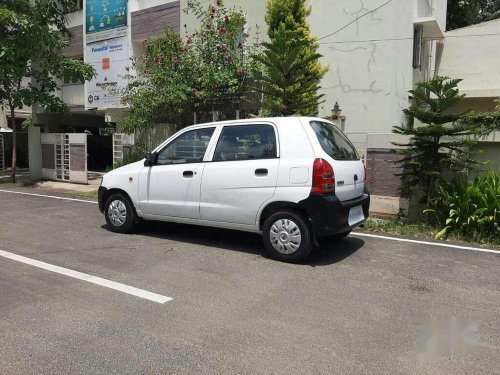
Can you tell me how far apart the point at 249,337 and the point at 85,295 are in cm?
191

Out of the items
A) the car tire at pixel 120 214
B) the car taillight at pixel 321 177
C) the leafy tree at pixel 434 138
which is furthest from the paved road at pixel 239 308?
the leafy tree at pixel 434 138

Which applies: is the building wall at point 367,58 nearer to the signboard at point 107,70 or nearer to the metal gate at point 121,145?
the metal gate at point 121,145

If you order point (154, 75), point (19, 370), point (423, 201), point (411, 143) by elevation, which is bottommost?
point (19, 370)

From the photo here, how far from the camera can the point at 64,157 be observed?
54.3ft

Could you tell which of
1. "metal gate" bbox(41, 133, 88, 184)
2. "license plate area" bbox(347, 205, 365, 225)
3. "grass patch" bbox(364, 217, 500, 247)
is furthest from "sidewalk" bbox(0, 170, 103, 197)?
"license plate area" bbox(347, 205, 365, 225)

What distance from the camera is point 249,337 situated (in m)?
3.95

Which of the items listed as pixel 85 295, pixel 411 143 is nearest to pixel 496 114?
pixel 411 143

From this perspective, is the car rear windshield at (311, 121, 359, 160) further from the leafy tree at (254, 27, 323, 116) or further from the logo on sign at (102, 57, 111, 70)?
the logo on sign at (102, 57, 111, 70)

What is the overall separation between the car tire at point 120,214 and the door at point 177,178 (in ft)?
1.01

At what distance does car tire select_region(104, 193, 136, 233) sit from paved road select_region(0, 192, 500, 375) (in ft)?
0.93

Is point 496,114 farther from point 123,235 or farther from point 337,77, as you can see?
point 123,235

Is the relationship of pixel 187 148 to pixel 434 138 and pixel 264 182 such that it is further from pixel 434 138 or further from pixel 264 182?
pixel 434 138

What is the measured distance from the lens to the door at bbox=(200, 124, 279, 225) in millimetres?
6078

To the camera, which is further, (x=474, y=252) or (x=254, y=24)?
(x=254, y=24)
